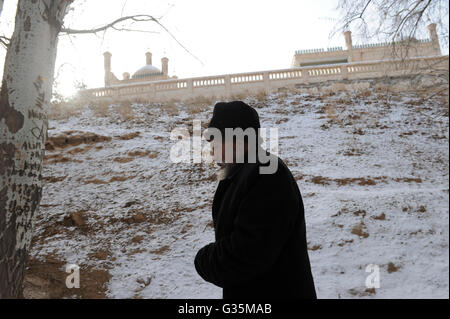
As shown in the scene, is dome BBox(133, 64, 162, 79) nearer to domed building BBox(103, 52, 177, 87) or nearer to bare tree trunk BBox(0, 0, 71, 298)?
domed building BBox(103, 52, 177, 87)

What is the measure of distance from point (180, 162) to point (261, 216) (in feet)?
20.7

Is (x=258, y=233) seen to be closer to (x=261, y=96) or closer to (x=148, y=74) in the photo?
(x=261, y=96)

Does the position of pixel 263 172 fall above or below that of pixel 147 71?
below

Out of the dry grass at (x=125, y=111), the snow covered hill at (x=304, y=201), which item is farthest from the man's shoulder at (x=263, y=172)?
the dry grass at (x=125, y=111)

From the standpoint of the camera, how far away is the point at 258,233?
127 centimetres

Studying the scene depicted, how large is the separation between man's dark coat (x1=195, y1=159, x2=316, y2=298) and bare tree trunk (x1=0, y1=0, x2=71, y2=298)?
176 cm

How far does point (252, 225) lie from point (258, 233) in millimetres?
44

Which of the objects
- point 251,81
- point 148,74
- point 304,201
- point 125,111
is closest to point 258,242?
point 304,201

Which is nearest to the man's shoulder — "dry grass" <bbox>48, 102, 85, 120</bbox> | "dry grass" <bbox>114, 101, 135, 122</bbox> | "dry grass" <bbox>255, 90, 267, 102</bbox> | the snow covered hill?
the snow covered hill

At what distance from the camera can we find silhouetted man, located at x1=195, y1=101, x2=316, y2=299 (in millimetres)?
1299

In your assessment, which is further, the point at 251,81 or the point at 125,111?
the point at 251,81
